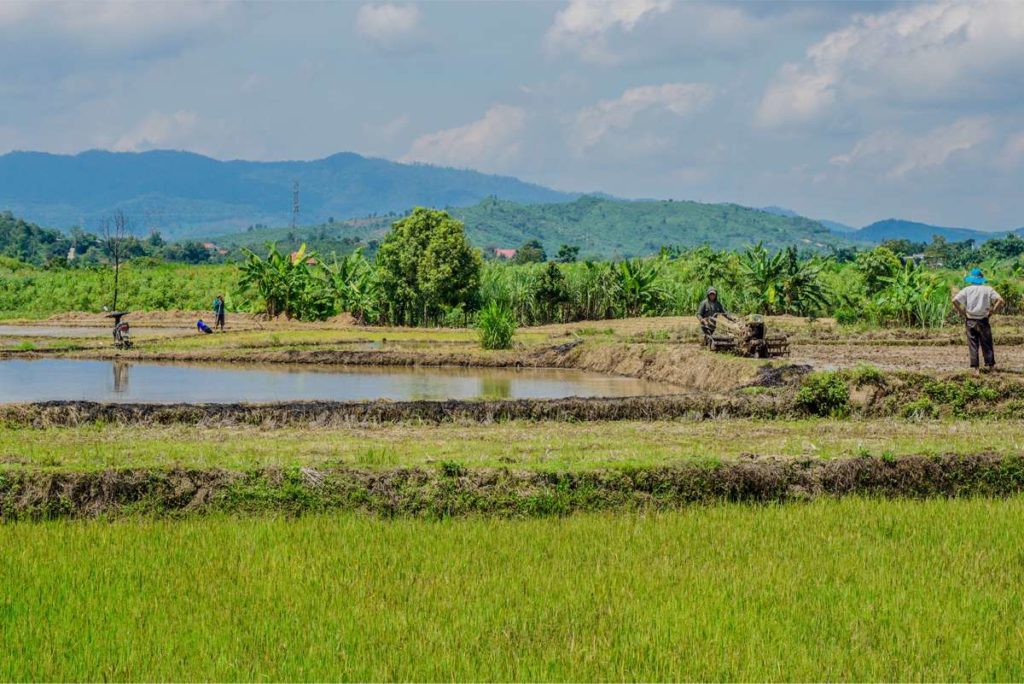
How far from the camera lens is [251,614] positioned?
239 inches

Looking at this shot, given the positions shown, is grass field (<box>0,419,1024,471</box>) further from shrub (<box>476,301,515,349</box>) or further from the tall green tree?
the tall green tree

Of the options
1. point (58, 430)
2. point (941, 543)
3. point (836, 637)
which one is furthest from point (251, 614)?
point (58, 430)

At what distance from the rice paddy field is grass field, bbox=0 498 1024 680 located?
20mm

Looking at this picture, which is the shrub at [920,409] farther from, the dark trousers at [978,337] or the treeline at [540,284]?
the treeline at [540,284]

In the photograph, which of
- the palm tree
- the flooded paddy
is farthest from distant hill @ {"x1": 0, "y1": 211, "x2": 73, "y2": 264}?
the palm tree

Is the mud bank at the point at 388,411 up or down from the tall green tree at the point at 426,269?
down

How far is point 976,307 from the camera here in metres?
15.2

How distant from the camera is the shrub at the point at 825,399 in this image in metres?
13.8

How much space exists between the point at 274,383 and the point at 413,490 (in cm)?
1049

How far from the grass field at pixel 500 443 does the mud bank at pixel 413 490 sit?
23cm

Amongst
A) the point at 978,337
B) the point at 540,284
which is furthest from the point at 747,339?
the point at 540,284

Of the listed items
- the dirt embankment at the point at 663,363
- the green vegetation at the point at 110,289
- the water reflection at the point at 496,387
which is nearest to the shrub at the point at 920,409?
the dirt embankment at the point at 663,363

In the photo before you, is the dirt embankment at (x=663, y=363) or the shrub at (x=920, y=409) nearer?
the shrub at (x=920, y=409)

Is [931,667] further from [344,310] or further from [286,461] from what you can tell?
[344,310]
